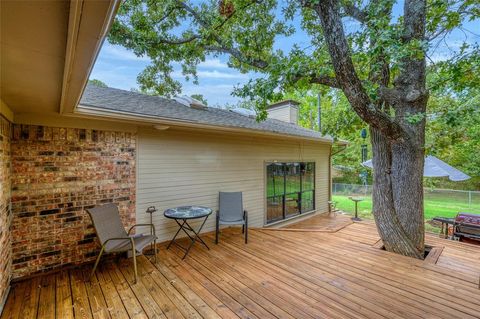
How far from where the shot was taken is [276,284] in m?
3.22

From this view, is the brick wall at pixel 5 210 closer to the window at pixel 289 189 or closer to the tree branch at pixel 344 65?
the tree branch at pixel 344 65

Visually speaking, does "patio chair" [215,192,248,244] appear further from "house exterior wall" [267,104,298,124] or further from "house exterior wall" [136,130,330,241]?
"house exterior wall" [267,104,298,124]

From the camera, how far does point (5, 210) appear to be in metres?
2.84

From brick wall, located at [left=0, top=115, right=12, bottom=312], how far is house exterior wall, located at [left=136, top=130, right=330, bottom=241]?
176 cm

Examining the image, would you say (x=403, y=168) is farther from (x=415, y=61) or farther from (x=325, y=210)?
(x=325, y=210)

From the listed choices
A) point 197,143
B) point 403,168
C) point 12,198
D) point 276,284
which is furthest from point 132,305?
point 403,168

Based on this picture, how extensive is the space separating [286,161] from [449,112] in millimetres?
4072

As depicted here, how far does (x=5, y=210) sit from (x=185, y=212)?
2442 mm

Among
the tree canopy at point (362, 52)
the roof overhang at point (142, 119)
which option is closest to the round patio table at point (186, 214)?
the roof overhang at point (142, 119)

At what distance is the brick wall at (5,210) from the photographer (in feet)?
8.59

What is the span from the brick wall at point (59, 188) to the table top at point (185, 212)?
0.84 m

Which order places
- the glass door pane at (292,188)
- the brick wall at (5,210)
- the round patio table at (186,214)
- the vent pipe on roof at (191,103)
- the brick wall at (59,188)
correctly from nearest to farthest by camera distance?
1. the brick wall at (5,210)
2. the brick wall at (59,188)
3. the round patio table at (186,214)
4. the vent pipe on roof at (191,103)
5. the glass door pane at (292,188)

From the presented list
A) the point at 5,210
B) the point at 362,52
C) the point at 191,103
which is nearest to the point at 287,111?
the point at 191,103

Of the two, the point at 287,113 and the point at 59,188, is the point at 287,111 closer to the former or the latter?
the point at 287,113
